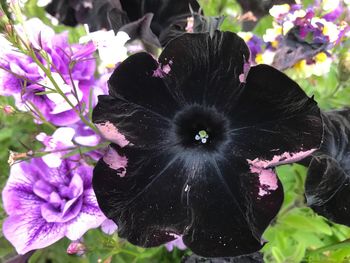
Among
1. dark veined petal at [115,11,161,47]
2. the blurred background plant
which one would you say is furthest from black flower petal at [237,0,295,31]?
dark veined petal at [115,11,161,47]

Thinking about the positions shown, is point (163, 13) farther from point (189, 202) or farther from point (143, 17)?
point (189, 202)

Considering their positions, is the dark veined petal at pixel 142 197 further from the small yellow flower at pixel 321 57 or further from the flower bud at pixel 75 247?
the small yellow flower at pixel 321 57

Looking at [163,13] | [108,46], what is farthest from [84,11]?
[108,46]

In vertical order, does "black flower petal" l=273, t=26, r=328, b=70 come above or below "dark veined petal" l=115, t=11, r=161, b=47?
below

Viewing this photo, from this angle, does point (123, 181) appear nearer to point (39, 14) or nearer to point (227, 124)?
point (227, 124)

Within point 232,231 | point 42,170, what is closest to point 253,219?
point 232,231

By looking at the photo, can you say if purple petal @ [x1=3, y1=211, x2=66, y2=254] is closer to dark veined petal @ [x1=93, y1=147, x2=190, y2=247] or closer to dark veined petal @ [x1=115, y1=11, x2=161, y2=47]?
dark veined petal @ [x1=93, y1=147, x2=190, y2=247]

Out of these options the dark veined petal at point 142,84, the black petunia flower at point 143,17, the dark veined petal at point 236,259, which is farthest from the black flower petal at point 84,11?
the dark veined petal at point 236,259
